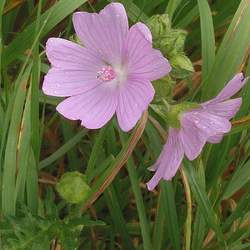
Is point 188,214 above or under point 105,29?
under

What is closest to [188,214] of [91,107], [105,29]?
[91,107]

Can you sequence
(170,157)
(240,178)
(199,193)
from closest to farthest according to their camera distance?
(170,157)
(199,193)
(240,178)

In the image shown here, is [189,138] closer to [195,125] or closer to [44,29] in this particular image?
[195,125]

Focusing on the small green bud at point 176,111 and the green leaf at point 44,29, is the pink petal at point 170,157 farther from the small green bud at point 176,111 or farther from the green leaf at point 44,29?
the green leaf at point 44,29

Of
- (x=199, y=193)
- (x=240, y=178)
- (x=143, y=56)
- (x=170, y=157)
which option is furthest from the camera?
(x=240, y=178)

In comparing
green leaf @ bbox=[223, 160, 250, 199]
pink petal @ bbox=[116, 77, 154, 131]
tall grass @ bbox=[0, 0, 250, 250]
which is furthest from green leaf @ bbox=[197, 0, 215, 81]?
pink petal @ bbox=[116, 77, 154, 131]

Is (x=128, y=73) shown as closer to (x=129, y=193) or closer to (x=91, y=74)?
(x=91, y=74)

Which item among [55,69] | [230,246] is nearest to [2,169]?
[55,69]
